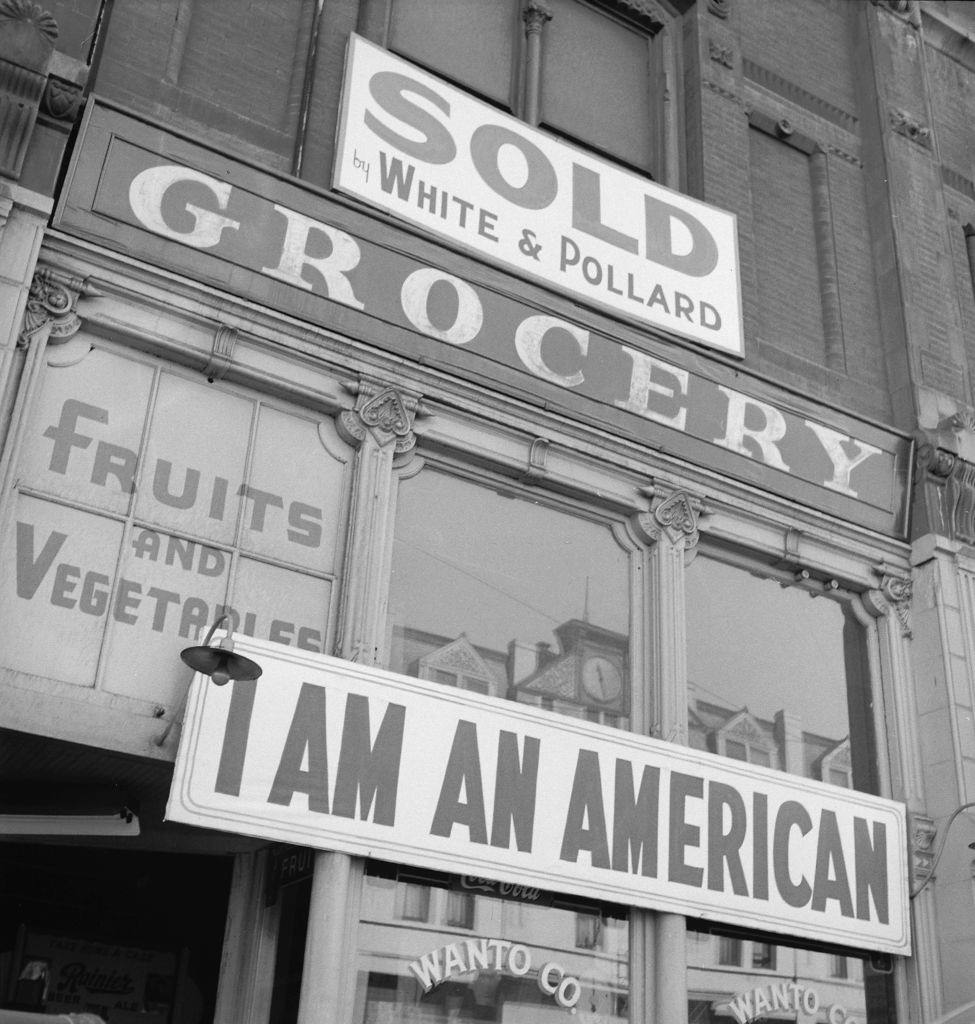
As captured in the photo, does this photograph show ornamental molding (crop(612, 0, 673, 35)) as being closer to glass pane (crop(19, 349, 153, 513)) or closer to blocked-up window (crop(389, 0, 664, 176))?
blocked-up window (crop(389, 0, 664, 176))

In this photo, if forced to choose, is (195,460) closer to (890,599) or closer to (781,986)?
(781,986)

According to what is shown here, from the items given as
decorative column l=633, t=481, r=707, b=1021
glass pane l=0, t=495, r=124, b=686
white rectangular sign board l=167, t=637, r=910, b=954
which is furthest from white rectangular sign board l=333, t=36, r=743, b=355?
glass pane l=0, t=495, r=124, b=686

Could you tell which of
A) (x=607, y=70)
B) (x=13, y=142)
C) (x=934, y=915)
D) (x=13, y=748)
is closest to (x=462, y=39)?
(x=607, y=70)

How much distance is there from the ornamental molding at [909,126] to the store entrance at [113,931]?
10127 millimetres

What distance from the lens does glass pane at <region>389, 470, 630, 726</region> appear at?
8.94 metres

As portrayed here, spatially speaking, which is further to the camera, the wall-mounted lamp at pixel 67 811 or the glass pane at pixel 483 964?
the wall-mounted lamp at pixel 67 811

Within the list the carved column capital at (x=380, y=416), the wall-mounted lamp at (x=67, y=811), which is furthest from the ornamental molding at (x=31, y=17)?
the wall-mounted lamp at (x=67, y=811)

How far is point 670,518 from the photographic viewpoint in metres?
10.2

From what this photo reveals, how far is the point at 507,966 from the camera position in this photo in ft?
26.9

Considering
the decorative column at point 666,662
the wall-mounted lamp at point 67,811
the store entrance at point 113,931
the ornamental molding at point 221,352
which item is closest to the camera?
the wall-mounted lamp at point 67,811

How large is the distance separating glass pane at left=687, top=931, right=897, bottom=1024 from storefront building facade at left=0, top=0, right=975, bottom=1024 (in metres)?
0.04

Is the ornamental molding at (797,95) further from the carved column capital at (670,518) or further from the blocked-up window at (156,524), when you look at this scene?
the blocked-up window at (156,524)

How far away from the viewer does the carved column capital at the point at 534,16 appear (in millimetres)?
12289

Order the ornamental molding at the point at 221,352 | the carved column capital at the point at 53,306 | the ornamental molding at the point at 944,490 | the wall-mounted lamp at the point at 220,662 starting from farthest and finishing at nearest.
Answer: the ornamental molding at the point at 944,490
the ornamental molding at the point at 221,352
the carved column capital at the point at 53,306
the wall-mounted lamp at the point at 220,662
